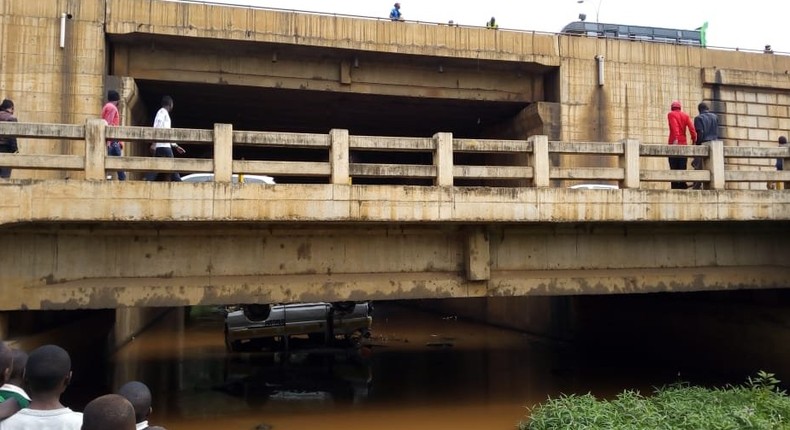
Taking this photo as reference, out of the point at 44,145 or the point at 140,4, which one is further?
the point at 140,4

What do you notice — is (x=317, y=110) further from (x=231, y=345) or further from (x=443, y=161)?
(x=443, y=161)

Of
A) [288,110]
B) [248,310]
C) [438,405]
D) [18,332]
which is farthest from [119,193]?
[288,110]

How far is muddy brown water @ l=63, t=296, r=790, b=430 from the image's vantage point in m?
10.3

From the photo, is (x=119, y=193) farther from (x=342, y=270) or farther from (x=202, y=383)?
(x=202, y=383)

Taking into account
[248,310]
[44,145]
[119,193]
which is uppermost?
[44,145]

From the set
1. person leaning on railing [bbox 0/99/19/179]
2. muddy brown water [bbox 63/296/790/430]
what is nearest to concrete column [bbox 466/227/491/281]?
muddy brown water [bbox 63/296/790/430]

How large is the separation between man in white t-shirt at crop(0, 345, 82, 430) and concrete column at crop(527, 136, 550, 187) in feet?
23.0

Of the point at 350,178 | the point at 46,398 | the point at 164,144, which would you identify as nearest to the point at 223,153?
the point at 164,144

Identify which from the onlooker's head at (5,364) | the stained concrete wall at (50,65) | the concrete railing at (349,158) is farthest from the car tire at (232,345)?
the onlooker's head at (5,364)

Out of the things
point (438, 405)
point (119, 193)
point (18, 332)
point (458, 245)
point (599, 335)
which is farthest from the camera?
point (599, 335)

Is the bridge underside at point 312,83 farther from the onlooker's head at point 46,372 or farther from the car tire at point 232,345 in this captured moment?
the onlooker's head at point 46,372

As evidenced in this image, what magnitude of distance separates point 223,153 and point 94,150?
1.56 m

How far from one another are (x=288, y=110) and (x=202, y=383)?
7748mm

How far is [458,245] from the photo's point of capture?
9.41 metres
